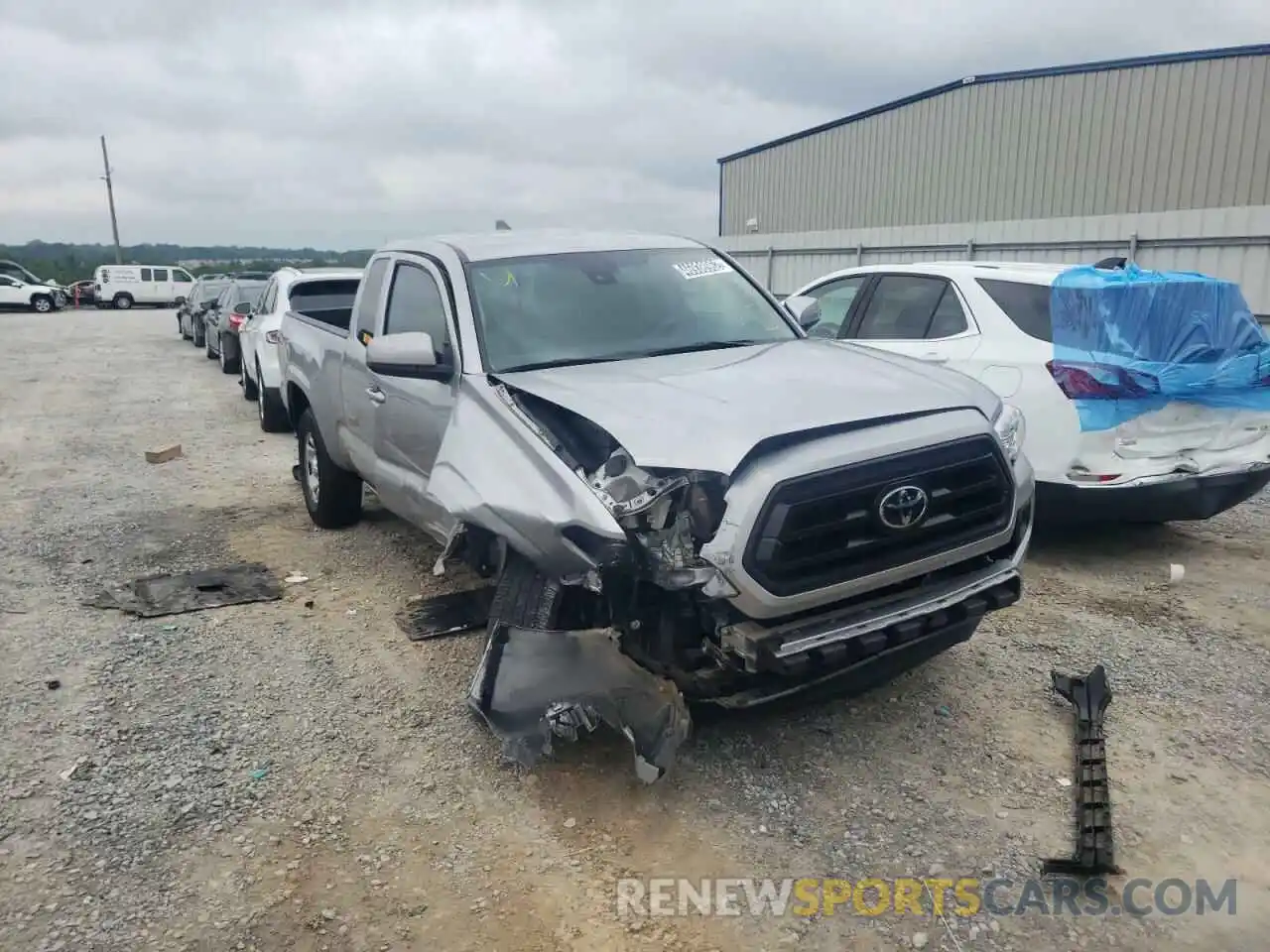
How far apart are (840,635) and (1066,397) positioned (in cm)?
290

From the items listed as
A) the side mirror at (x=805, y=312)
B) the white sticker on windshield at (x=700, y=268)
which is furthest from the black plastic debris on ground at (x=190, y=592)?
the side mirror at (x=805, y=312)

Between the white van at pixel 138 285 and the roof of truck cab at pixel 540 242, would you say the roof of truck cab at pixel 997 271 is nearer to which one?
the roof of truck cab at pixel 540 242

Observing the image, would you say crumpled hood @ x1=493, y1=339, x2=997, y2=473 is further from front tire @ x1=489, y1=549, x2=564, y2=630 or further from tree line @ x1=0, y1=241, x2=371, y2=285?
tree line @ x1=0, y1=241, x2=371, y2=285

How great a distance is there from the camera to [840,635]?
3.28 metres

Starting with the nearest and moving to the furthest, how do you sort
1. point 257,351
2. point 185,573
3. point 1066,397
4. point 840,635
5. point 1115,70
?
point 840,635, point 1066,397, point 185,573, point 257,351, point 1115,70

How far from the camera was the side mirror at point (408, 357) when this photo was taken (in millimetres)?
4188

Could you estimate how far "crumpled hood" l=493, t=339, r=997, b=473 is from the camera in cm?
326

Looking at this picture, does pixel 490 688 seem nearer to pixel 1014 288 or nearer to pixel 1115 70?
pixel 1014 288

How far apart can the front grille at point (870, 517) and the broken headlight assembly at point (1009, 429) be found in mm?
233

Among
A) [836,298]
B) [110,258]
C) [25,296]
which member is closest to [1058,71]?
[836,298]

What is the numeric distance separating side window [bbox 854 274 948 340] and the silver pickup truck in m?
2.40

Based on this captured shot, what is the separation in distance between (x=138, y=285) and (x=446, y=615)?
1798 inches

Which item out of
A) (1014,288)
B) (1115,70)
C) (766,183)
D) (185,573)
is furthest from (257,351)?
(766,183)

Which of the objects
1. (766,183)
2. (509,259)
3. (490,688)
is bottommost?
(490,688)
